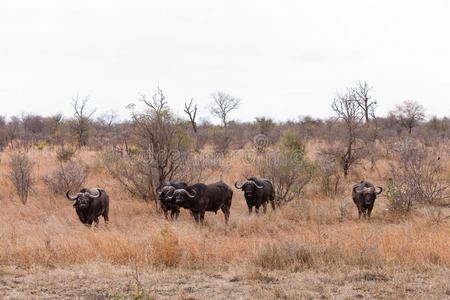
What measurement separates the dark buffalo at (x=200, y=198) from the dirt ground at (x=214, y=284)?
4151 millimetres

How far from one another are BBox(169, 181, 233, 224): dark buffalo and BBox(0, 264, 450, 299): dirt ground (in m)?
4.15

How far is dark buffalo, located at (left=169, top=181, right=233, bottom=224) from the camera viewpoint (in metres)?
10.6

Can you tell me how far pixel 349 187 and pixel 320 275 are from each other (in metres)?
10.4

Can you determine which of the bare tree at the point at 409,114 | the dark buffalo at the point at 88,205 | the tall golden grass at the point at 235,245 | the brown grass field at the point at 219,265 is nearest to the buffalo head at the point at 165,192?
the tall golden grass at the point at 235,245

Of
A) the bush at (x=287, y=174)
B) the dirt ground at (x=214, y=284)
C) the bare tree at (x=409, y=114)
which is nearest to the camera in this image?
the dirt ground at (x=214, y=284)

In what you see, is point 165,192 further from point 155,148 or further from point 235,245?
point 235,245

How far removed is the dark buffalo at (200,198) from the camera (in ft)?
34.7

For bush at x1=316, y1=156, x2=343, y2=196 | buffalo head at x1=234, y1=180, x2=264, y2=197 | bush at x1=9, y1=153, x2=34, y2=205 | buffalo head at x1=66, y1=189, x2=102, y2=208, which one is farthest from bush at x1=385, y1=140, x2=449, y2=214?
bush at x1=9, y1=153, x2=34, y2=205

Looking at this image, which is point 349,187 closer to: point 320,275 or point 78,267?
point 320,275

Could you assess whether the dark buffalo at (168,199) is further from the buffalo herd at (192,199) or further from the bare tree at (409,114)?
the bare tree at (409,114)

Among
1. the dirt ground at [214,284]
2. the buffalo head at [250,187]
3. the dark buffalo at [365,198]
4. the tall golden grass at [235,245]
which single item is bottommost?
the dirt ground at [214,284]

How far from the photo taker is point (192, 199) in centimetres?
1073

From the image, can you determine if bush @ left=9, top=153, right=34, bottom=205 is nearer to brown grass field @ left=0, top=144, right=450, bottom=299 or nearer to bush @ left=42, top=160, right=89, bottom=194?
bush @ left=42, top=160, right=89, bottom=194

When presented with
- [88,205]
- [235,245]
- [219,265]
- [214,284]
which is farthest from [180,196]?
[214,284]
